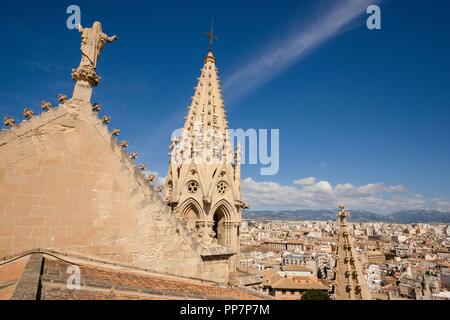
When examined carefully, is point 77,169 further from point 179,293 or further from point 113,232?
point 179,293

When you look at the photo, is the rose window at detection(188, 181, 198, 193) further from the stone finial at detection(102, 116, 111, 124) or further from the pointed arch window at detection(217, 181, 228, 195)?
the stone finial at detection(102, 116, 111, 124)

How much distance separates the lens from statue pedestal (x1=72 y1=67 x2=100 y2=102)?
7297 millimetres

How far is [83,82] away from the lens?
744 cm

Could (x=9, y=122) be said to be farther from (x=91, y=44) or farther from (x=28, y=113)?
(x=91, y=44)

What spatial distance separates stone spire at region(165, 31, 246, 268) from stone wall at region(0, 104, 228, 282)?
6.11 meters

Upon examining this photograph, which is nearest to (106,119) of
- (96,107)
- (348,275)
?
(96,107)

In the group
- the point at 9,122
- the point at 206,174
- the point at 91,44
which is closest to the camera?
the point at 9,122

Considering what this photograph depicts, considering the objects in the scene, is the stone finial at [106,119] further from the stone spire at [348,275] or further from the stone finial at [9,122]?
the stone spire at [348,275]

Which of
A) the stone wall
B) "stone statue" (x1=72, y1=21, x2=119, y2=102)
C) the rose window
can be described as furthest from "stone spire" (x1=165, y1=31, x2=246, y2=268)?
"stone statue" (x1=72, y1=21, x2=119, y2=102)

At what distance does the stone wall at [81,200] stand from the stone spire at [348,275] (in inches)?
147

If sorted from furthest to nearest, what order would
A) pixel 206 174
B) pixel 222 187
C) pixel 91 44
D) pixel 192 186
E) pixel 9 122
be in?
pixel 222 187, pixel 206 174, pixel 192 186, pixel 91 44, pixel 9 122

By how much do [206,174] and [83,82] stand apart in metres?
8.23

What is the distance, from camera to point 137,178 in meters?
7.47

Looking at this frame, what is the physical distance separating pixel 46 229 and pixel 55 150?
1.76 metres
